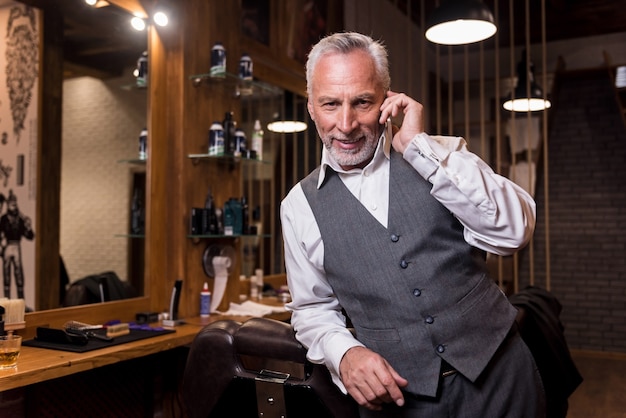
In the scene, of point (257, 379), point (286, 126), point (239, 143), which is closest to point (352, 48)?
point (257, 379)

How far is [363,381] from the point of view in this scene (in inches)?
50.0

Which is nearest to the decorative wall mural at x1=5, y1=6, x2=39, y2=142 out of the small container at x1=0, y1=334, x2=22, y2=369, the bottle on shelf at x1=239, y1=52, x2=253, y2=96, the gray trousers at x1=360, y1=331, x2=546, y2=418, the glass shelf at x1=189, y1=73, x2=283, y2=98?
the glass shelf at x1=189, y1=73, x2=283, y2=98

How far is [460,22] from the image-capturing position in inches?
141

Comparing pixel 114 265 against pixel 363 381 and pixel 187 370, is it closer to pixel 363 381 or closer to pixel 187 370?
pixel 187 370

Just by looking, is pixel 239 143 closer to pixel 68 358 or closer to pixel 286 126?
pixel 286 126

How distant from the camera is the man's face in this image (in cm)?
142

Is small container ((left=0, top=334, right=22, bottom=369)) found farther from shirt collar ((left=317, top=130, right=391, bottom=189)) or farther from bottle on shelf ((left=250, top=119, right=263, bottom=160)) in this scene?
bottle on shelf ((left=250, top=119, right=263, bottom=160))

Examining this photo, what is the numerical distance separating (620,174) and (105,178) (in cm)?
594

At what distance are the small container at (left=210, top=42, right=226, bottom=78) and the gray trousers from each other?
235 cm

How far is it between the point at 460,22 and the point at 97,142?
2.23 meters

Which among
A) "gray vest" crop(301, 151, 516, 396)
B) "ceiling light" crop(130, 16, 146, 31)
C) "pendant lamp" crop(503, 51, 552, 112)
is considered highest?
"pendant lamp" crop(503, 51, 552, 112)

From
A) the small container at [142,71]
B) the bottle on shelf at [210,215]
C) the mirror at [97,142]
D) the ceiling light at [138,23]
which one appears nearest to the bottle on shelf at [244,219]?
the bottle on shelf at [210,215]

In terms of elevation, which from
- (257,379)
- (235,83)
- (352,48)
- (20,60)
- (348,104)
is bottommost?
(257,379)

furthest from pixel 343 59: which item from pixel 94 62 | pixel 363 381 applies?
pixel 94 62
